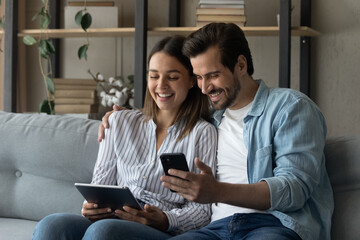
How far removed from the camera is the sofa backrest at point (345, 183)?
182 centimetres

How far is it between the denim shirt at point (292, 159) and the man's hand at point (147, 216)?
33 centimetres

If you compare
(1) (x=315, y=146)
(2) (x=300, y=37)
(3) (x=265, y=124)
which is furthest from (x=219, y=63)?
(2) (x=300, y=37)

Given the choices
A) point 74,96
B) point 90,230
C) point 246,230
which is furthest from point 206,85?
point 74,96

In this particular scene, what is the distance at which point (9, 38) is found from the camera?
9.86 feet

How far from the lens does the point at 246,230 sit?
1727mm

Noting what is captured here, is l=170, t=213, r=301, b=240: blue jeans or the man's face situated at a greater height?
the man's face

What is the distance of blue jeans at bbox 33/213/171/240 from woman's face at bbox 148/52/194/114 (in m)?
0.49

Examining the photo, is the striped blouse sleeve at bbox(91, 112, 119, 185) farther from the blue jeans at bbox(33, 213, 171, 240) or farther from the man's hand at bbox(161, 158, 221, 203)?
the man's hand at bbox(161, 158, 221, 203)

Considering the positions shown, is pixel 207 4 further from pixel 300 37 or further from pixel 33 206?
pixel 33 206

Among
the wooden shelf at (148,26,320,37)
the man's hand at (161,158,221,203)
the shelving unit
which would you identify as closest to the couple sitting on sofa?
the man's hand at (161,158,221,203)

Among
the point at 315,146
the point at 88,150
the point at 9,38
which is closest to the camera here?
the point at 315,146

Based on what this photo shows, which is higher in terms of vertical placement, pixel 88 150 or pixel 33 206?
pixel 88 150

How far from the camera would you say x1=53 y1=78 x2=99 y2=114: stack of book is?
3082 millimetres

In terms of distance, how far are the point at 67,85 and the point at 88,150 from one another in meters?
0.93
